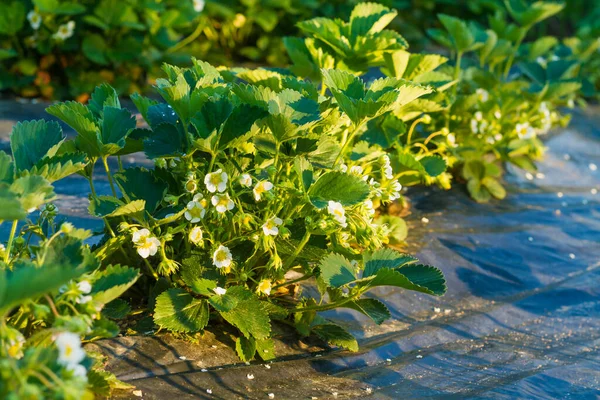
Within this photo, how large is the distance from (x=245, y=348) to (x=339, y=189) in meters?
0.48

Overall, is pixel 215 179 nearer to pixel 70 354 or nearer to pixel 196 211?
pixel 196 211

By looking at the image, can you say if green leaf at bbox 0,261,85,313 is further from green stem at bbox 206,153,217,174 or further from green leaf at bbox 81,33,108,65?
green leaf at bbox 81,33,108,65

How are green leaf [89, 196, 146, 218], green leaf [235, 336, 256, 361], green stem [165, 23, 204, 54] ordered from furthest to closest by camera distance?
green stem [165, 23, 204, 54], green leaf [235, 336, 256, 361], green leaf [89, 196, 146, 218]

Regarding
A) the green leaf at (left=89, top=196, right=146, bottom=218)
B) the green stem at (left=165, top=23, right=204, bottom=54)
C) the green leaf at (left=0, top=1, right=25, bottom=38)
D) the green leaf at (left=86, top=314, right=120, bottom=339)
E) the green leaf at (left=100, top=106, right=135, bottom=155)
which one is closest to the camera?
the green leaf at (left=86, top=314, right=120, bottom=339)

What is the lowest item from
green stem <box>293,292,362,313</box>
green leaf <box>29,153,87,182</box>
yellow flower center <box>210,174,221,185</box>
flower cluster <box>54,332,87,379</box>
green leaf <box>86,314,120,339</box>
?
green stem <box>293,292,362,313</box>

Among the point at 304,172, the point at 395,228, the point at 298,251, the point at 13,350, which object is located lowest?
the point at 395,228

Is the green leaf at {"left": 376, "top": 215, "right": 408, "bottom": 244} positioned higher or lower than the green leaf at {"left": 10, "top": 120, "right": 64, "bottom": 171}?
lower

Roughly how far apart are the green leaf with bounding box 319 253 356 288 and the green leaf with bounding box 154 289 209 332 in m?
0.32

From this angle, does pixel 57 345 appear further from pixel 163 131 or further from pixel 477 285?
pixel 477 285

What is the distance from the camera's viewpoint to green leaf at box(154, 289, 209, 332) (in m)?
1.95

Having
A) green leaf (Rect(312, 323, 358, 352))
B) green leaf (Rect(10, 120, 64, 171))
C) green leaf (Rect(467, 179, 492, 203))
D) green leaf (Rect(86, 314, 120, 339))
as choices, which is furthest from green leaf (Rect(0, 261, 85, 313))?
green leaf (Rect(467, 179, 492, 203))

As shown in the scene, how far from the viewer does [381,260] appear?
1.98 m

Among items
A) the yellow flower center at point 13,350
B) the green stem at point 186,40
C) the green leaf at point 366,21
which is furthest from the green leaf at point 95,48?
the yellow flower center at point 13,350

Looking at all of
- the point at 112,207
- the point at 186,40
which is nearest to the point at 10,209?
the point at 112,207
